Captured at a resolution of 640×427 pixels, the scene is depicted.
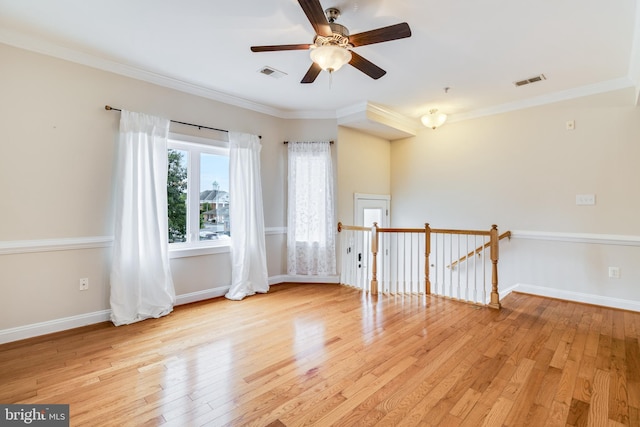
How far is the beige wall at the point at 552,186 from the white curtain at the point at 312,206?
6.38ft

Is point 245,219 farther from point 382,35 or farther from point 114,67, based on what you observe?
point 382,35

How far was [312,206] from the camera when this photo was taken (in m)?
4.76

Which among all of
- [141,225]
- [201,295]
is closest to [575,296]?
[201,295]

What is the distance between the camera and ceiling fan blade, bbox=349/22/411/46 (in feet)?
6.71

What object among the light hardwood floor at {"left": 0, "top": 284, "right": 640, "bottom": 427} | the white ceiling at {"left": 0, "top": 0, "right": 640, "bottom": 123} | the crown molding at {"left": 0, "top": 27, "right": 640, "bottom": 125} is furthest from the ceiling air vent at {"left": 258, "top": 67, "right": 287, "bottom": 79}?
the light hardwood floor at {"left": 0, "top": 284, "right": 640, "bottom": 427}

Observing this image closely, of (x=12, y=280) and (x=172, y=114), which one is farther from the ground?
(x=172, y=114)

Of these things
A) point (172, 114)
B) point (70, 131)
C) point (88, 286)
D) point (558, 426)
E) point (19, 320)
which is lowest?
point (558, 426)

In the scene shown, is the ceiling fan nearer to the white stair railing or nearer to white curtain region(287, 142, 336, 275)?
white curtain region(287, 142, 336, 275)

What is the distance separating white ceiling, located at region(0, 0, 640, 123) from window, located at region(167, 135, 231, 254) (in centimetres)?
78

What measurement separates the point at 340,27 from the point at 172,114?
2.48 metres

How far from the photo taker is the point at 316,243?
187 inches

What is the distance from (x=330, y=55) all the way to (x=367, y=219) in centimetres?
343

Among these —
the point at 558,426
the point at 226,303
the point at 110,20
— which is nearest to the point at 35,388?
the point at 226,303

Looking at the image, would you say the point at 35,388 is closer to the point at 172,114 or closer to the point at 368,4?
the point at 172,114
